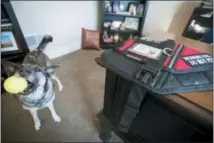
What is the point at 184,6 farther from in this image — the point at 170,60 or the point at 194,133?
the point at 194,133

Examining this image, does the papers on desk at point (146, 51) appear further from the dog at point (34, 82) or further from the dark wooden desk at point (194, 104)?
the dog at point (34, 82)

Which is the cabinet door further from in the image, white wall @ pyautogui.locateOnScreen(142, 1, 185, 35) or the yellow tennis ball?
white wall @ pyautogui.locateOnScreen(142, 1, 185, 35)

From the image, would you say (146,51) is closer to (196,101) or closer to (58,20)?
(196,101)

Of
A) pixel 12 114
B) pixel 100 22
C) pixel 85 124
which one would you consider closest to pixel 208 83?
pixel 85 124

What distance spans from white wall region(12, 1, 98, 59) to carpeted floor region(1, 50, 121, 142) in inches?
23.1

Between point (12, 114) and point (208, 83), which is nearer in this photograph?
point (208, 83)

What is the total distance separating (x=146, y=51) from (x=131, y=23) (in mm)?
1983

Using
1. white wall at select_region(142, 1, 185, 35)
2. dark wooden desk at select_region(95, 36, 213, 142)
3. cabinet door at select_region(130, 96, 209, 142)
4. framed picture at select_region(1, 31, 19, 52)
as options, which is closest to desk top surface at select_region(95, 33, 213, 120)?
dark wooden desk at select_region(95, 36, 213, 142)

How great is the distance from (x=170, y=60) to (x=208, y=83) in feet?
0.55

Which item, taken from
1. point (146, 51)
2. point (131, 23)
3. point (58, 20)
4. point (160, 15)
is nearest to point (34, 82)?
point (146, 51)

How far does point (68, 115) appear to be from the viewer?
1.48 m

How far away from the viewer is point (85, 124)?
141 cm

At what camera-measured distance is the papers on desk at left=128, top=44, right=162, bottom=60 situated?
0.72 m

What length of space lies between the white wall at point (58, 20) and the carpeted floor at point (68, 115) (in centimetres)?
59
